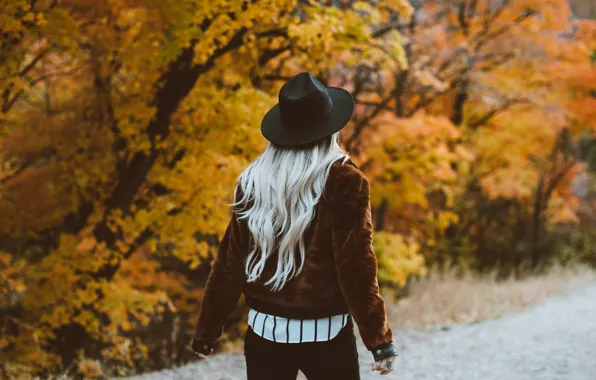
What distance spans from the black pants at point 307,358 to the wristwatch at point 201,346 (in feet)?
0.91

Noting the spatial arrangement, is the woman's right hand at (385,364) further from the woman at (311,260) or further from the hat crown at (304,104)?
the hat crown at (304,104)

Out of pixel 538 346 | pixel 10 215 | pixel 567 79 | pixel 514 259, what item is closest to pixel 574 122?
pixel 567 79

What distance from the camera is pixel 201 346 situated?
234 cm

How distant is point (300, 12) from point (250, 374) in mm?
4661

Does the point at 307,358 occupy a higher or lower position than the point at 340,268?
lower

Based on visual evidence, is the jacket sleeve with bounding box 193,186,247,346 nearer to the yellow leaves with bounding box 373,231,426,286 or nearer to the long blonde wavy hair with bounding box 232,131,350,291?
the long blonde wavy hair with bounding box 232,131,350,291

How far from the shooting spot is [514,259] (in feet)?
52.6

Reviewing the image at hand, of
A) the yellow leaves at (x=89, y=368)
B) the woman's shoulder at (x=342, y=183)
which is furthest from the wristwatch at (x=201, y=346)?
the yellow leaves at (x=89, y=368)

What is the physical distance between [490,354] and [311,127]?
14.7 ft

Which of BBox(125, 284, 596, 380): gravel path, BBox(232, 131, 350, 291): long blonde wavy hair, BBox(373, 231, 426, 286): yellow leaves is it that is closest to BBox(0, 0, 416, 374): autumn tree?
BBox(125, 284, 596, 380): gravel path

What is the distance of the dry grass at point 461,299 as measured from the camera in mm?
8125

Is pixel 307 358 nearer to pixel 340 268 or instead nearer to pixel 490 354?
pixel 340 268

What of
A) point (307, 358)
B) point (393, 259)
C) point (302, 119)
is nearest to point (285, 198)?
point (302, 119)

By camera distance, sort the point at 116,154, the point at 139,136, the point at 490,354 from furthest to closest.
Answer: the point at 116,154
the point at 139,136
the point at 490,354
